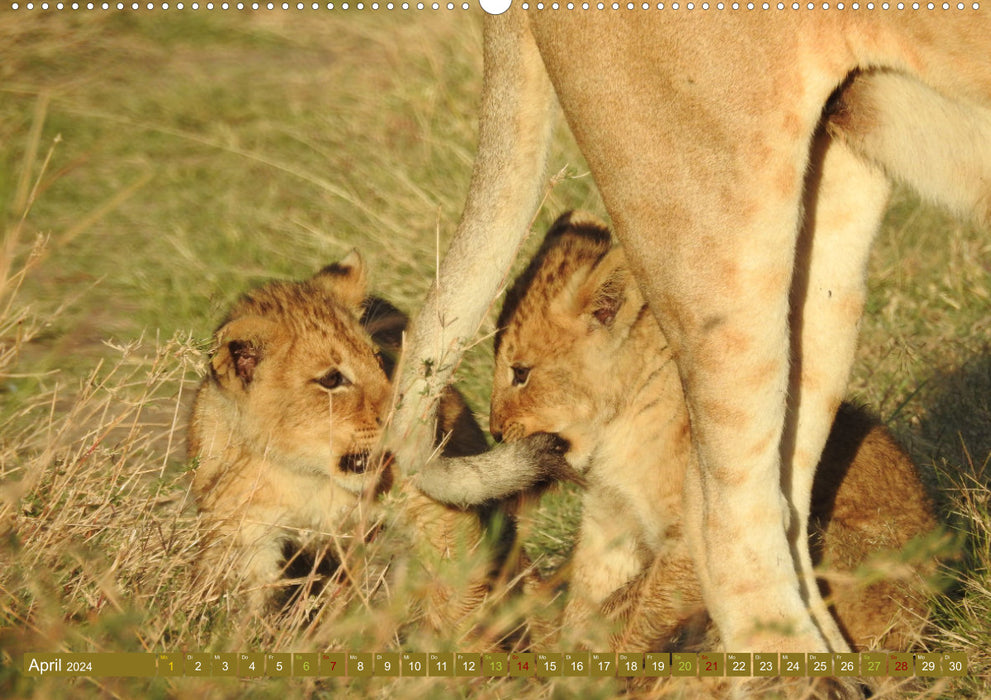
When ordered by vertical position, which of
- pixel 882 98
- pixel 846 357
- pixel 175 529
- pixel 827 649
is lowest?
pixel 827 649

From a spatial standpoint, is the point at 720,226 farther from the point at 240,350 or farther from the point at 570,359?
the point at 240,350

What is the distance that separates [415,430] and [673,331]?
33.2 inches

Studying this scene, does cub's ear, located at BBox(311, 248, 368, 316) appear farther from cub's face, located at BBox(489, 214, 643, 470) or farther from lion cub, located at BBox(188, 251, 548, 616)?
cub's face, located at BBox(489, 214, 643, 470)

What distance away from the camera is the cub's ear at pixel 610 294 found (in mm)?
3973

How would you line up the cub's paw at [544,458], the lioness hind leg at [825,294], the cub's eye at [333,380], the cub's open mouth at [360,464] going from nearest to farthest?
the lioness hind leg at [825,294] → the cub's paw at [544,458] → the cub's open mouth at [360,464] → the cub's eye at [333,380]

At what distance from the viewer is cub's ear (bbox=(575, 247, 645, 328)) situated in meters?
3.97

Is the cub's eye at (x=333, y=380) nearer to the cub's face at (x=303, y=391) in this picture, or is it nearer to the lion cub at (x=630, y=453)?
the cub's face at (x=303, y=391)

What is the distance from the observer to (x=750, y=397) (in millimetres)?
2955

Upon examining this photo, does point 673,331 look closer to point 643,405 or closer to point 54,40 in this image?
point 643,405

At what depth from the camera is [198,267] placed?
241 inches

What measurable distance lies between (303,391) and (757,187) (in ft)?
5.34

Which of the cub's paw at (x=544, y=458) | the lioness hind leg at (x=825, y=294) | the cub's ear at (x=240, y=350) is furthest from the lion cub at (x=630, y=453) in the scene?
the cub's ear at (x=240, y=350)

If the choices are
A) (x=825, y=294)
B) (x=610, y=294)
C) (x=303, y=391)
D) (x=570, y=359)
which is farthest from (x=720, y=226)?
(x=303, y=391)

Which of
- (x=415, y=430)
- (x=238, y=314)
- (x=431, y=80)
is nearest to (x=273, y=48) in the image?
(x=431, y=80)
